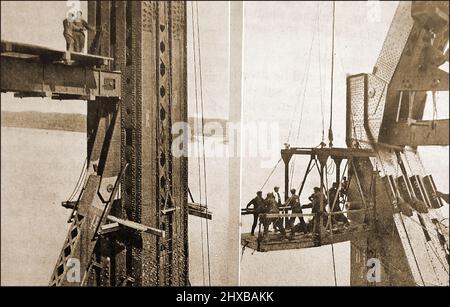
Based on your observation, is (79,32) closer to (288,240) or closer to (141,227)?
(141,227)

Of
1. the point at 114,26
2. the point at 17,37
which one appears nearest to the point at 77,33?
the point at 114,26

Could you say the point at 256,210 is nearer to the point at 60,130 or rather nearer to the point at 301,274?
the point at 301,274

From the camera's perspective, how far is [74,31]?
169 inches

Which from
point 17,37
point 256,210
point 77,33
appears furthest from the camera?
point 256,210

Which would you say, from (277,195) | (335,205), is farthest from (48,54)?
(335,205)

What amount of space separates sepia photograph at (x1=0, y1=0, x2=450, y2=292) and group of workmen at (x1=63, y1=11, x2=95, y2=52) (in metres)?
0.02

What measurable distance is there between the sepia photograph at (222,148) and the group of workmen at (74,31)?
0.02m

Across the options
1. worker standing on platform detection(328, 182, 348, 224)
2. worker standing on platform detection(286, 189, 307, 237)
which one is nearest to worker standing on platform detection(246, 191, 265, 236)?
worker standing on platform detection(286, 189, 307, 237)

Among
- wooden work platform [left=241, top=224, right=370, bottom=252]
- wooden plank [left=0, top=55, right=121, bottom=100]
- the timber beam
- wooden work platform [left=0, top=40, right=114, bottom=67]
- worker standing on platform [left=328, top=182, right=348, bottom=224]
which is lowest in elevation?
wooden work platform [left=241, top=224, right=370, bottom=252]

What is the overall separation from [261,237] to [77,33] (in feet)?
12.8

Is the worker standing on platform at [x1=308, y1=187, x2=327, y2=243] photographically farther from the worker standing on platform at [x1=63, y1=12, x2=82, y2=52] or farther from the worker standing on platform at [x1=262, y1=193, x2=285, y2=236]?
the worker standing on platform at [x1=63, y1=12, x2=82, y2=52]

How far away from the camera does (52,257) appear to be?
5812 millimetres

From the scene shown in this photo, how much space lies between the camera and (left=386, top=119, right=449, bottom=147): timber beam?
18.0ft
